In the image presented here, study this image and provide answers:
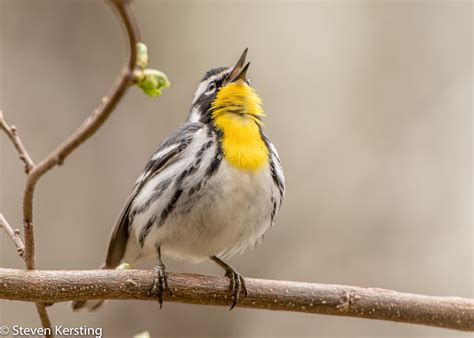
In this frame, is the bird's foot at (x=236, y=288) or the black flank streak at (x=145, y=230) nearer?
the bird's foot at (x=236, y=288)

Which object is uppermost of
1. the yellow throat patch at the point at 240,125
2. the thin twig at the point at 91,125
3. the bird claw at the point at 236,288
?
the yellow throat patch at the point at 240,125

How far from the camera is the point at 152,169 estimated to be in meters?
4.33

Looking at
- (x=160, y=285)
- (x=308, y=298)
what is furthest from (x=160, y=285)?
(x=308, y=298)

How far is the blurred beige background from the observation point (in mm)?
6543

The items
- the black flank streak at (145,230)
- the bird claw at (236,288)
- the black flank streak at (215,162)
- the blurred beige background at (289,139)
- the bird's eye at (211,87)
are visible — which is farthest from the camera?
the blurred beige background at (289,139)

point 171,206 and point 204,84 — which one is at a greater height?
point 204,84

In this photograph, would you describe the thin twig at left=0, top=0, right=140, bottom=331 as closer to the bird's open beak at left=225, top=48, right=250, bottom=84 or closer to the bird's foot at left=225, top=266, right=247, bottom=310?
the bird's foot at left=225, top=266, right=247, bottom=310

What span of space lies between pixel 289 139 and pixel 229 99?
401cm

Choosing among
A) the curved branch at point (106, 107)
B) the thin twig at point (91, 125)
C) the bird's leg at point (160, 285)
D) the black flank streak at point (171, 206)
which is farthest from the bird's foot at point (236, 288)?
the curved branch at point (106, 107)

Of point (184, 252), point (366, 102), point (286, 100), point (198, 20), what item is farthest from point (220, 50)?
point (184, 252)

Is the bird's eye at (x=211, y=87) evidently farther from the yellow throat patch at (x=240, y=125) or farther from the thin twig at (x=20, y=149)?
the thin twig at (x=20, y=149)

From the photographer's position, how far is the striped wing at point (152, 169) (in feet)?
13.8

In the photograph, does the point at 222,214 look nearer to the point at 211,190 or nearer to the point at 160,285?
the point at 211,190

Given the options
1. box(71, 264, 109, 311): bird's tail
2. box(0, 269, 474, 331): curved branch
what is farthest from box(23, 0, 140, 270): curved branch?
box(71, 264, 109, 311): bird's tail
